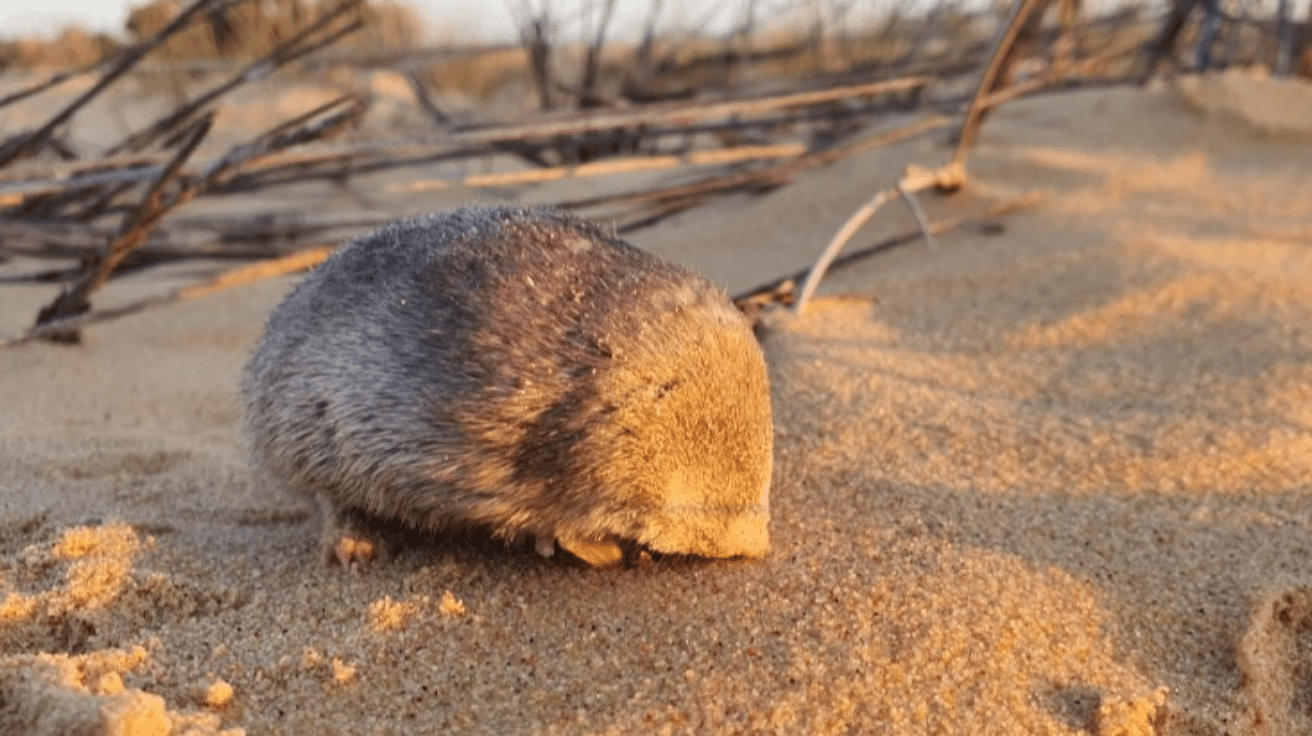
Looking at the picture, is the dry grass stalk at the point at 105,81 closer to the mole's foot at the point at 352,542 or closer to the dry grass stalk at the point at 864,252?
the dry grass stalk at the point at 864,252

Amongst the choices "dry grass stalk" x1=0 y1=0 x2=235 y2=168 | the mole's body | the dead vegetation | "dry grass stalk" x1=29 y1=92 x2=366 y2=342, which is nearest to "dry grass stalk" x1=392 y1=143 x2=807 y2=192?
the dead vegetation

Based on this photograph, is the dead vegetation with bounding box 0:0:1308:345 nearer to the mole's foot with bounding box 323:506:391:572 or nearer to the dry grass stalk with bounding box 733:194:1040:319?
the dry grass stalk with bounding box 733:194:1040:319

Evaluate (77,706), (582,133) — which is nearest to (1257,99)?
(582,133)

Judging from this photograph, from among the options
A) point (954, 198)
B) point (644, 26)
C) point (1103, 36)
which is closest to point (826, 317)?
point (954, 198)

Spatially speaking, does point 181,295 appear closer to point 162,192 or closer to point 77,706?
point 162,192

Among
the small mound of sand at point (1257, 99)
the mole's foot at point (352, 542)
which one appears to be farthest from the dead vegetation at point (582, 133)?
the mole's foot at point (352, 542)

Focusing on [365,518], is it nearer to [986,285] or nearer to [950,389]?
[950,389]
